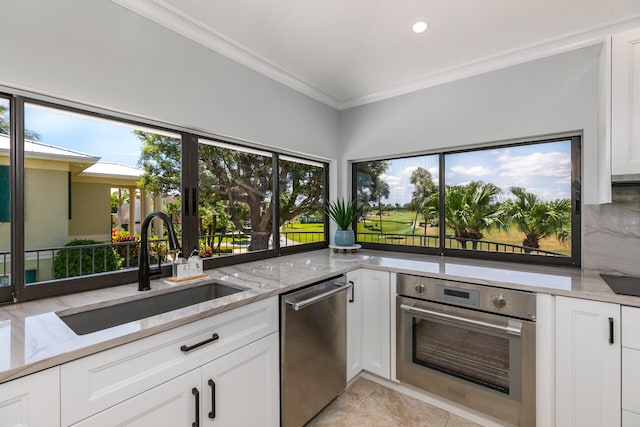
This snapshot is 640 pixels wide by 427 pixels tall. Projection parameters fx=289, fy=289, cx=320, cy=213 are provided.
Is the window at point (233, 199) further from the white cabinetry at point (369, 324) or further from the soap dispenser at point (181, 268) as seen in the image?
the white cabinetry at point (369, 324)

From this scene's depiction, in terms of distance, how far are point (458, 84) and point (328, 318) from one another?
212 cm

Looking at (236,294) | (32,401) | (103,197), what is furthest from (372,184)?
(32,401)

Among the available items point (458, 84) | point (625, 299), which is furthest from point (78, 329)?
point (458, 84)

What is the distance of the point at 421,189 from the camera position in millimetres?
2766

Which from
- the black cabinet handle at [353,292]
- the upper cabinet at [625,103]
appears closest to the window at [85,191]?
the black cabinet handle at [353,292]

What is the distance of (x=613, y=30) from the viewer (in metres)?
1.80

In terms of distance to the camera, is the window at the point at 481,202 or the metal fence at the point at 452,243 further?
the metal fence at the point at 452,243

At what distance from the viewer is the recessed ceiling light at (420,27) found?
177 centimetres

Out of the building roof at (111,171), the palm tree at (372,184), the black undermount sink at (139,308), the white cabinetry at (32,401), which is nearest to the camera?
the white cabinetry at (32,401)

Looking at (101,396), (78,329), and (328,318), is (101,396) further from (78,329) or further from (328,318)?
(328,318)

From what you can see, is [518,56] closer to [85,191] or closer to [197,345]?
[197,345]

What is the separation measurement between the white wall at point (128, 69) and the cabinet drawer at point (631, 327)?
2372 millimetres

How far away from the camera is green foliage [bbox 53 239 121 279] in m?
1.46

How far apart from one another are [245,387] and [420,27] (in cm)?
226
